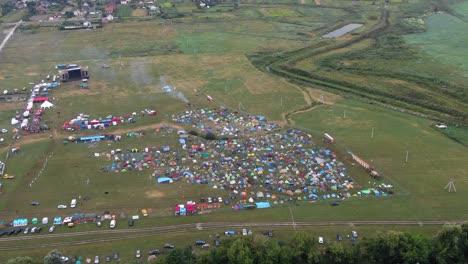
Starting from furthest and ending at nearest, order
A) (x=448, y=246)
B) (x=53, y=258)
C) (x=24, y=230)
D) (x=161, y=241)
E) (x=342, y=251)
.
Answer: (x=24, y=230) < (x=161, y=241) < (x=448, y=246) < (x=342, y=251) < (x=53, y=258)

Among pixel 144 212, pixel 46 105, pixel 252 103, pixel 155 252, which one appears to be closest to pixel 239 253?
pixel 155 252

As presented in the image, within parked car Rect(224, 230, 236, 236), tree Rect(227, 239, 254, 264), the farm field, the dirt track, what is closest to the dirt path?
the farm field

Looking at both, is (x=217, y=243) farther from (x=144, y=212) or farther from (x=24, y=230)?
(x=24, y=230)

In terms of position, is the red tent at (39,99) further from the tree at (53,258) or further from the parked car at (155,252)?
the parked car at (155,252)

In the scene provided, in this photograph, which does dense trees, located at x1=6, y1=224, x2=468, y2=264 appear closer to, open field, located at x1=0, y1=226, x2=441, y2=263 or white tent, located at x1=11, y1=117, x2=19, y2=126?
open field, located at x1=0, y1=226, x2=441, y2=263

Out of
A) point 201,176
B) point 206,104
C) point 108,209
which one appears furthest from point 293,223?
point 206,104

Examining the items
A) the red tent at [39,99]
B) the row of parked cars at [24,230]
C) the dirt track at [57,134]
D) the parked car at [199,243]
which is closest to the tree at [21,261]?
the row of parked cars at [24,230]

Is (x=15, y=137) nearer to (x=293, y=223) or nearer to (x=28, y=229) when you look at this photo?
(x=28, y=229)
